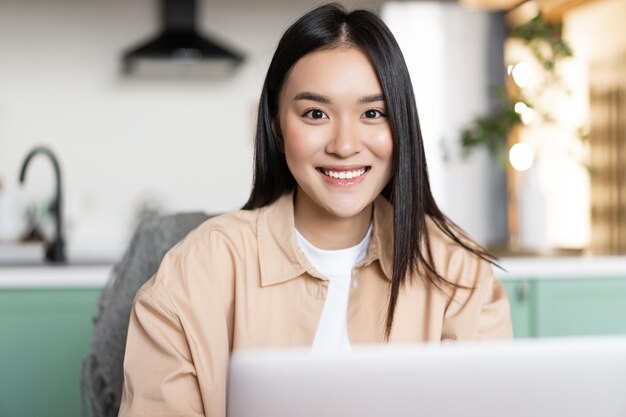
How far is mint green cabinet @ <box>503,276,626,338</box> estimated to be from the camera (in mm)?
2904

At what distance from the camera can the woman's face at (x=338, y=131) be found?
145 cm

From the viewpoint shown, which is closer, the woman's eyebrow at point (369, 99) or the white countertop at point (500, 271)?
the woman's eyebrow at point (369, 99)

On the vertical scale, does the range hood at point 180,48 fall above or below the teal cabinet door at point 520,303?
above

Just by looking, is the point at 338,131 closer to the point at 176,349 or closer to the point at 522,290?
the point at 176,349

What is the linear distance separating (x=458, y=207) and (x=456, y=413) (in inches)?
174

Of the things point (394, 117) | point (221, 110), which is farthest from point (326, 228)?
point (221, 110)

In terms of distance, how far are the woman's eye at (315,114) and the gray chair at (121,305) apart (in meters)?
0.44

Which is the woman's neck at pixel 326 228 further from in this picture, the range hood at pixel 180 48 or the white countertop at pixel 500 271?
the range hood at pixel 180 48

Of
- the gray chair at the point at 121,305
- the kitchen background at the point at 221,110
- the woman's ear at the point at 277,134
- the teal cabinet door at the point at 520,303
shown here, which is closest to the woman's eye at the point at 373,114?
the woman's ear at the point at 277,134

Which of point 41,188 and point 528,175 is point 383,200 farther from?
point 41,188

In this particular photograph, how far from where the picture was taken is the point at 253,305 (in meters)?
1.48

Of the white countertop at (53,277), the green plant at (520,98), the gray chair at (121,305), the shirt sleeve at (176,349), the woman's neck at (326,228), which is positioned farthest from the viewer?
the green plant at (520,98)

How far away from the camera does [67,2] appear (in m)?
4.89

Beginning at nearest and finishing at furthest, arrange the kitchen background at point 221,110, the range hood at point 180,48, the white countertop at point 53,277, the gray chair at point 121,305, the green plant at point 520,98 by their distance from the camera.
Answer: the gray chair at point 121,305 < the white countertop at point 53,277 < the green plant at point 520,98 < the range hood at point 180,48 < the kitchen background at point 221,110
